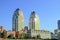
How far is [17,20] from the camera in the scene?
161875 millimetres

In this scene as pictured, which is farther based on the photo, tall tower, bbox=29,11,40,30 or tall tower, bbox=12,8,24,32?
tall tower, bbox=29,11,40,30

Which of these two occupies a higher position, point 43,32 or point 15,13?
point 15,13

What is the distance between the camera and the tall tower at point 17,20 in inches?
6304

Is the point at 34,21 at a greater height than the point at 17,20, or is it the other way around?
the point at 17,20

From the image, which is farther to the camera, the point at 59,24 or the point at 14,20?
the point at 59,24

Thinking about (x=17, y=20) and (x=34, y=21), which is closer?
(x=17, y=20)

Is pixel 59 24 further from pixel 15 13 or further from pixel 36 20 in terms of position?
pixel 15 13

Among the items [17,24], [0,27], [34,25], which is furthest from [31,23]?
[0,27]

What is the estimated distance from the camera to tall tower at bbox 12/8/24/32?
160113mm

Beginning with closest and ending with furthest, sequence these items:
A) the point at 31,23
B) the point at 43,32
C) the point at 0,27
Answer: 1. the point at 0,27
2. the point at 43,32
3. the point at 31,23

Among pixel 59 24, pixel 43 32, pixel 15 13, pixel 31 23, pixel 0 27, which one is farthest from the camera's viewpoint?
pixel 59 24

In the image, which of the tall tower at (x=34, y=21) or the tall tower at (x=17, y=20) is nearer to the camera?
the tall tower at (x=17, y=20)

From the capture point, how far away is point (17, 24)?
16238 cm

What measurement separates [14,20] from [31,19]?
18435 mm
